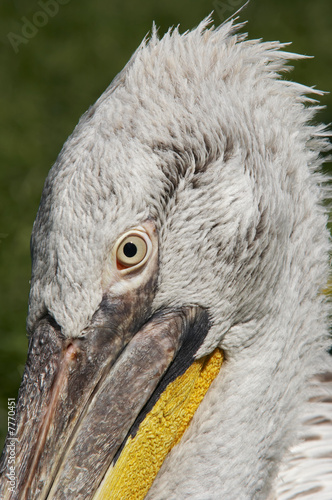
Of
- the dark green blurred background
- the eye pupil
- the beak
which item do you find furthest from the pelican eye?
the dark green blurred background

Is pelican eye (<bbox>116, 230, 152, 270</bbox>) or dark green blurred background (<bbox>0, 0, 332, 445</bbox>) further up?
dark green blurred background (<bbox>0, 0, 332, 445</bbox>)

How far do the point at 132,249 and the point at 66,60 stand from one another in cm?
674

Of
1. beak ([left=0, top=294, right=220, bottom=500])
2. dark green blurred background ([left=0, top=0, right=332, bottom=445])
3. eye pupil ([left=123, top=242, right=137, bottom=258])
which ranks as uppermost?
dark green blurred background ([left=0, top=0, right=332, bottom=445])

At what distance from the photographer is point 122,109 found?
283 cm

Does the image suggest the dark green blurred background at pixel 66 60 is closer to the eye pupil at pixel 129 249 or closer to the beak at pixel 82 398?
the beak at pixel 82 398

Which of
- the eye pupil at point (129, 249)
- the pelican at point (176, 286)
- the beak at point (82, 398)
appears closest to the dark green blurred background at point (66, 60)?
the pelican at point (176, 286)

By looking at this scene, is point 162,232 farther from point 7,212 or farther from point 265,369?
point 7,212

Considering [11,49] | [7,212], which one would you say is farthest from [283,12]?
[7,212]

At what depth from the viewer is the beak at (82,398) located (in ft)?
8.82

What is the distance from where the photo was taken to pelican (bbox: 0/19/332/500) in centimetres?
268

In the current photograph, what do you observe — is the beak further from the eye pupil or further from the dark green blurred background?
the dark green blurred background

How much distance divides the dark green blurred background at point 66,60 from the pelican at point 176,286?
3.97 metres

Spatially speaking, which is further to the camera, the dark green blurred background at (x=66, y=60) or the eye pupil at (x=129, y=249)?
the dark green blurred background at (x=66, y=60)

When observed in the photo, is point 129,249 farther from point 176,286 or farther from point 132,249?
point 176,286
